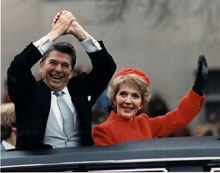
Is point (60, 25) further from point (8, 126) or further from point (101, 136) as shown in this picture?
point (8, 126)

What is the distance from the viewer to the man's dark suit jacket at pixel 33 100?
123 inches

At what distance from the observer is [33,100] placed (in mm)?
3219

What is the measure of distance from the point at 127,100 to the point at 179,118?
19.2 inches

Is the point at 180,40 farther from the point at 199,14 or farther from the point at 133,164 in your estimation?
the point at 133,164

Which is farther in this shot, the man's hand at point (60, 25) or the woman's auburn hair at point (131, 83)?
the woman's auburn hair at point (131, 83)

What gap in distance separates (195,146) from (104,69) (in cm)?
112

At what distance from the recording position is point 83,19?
36.6ft

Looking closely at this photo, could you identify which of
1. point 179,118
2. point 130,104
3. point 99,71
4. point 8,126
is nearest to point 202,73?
point 179,118

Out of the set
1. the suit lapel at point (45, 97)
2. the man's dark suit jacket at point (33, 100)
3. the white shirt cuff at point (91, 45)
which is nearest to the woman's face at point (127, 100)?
the man's dark suit jacket at point (33, 100)

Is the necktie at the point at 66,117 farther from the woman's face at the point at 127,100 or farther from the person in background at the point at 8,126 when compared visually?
the person in background at the point at 8,126

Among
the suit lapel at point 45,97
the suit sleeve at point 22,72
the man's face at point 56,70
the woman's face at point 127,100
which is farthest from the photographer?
the woman's face at point 127,100

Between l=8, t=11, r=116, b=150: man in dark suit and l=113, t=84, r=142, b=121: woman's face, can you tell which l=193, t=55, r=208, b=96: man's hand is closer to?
l=113, t=84, r=142, b=121: woman's face

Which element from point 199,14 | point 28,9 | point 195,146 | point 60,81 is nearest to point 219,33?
point 199,14

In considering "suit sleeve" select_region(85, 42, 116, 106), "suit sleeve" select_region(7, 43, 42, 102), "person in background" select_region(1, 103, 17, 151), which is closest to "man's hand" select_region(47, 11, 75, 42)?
"suit sleeve" select_region(7, 43, 42, 102)
